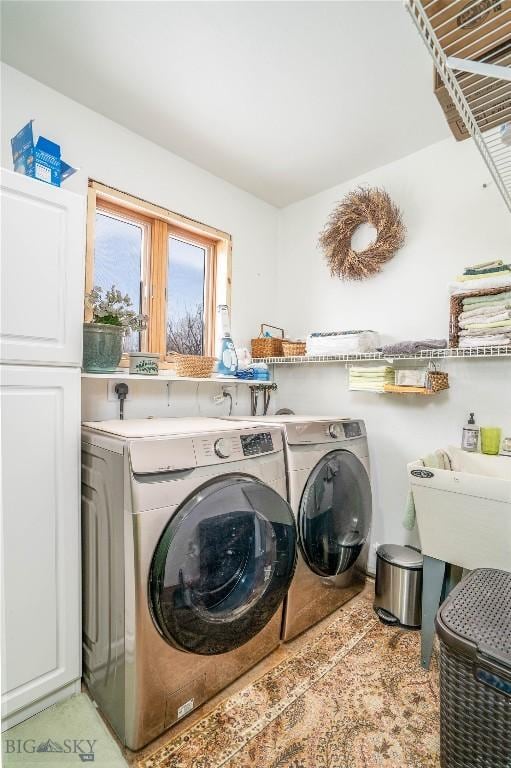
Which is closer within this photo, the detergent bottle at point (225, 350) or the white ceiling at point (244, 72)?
the white ceiling at point (244, 72)

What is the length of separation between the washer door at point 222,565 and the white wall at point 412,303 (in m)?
1.02

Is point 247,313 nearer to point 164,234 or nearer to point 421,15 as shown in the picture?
point 164,234

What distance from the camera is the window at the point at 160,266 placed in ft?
6.99

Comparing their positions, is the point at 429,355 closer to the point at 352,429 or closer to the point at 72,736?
the point at 352,429

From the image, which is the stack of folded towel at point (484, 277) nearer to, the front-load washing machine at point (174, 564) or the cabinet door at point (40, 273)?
the front-load washing machine at point (174, 564)

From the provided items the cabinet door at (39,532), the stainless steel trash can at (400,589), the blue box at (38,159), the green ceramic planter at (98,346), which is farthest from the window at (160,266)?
the stainless steel trash can at (400,589)

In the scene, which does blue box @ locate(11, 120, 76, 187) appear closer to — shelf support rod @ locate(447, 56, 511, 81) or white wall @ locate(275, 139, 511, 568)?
shelf support rod @ locate(447, 56, 511, 81)

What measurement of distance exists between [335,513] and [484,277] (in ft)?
4.45

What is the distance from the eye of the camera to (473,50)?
3.41ft

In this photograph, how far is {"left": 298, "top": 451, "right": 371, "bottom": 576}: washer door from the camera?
1.78 metres

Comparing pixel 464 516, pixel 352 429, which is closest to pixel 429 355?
pixel 352 429

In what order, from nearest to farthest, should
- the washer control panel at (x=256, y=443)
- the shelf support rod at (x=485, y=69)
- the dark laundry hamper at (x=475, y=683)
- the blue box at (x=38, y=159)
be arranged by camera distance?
the shelf support rod at (x=485, y=69)
the dark laundry hamper at (x=475, y=683)
the blue box at (x=38, y=159)
the washer control panel at (x=256, y=443)

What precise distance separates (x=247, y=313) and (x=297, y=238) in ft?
2.33

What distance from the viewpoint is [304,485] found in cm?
176
